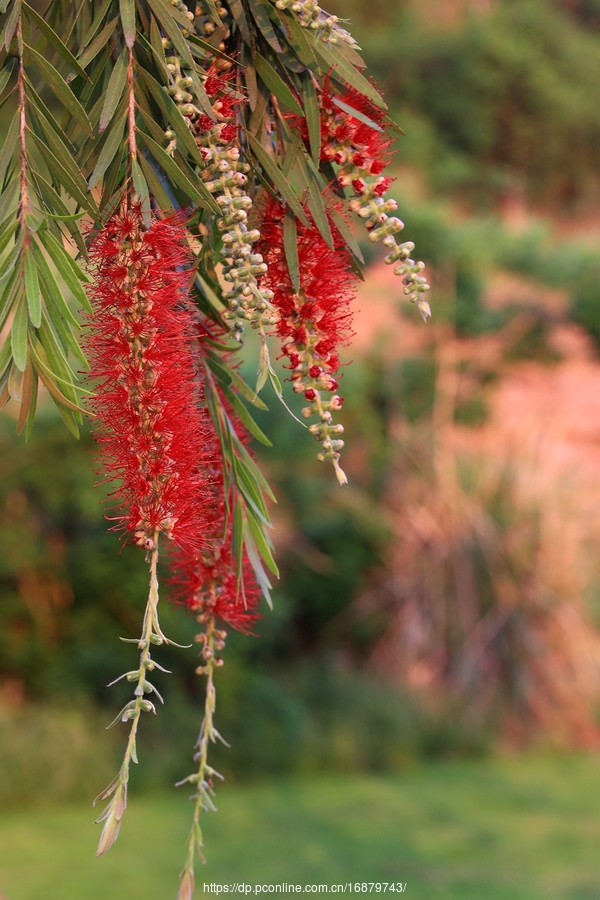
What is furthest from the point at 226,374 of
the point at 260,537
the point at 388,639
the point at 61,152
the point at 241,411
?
the point at 388,639

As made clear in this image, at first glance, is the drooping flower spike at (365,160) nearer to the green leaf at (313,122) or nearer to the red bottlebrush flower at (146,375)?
the green leaf at (313,122)

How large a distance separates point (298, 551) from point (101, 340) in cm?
581

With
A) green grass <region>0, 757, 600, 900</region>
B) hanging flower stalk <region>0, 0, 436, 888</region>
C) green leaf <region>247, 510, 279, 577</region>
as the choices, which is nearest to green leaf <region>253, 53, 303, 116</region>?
hanging flower stalk <region>0, 0, 436, 888</region>

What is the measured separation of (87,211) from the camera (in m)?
0.76

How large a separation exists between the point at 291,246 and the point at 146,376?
0.66 feet

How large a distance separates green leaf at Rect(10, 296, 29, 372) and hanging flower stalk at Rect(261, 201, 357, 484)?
0.20 meters

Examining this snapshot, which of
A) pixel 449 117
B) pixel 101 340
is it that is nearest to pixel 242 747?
pixel 101 340

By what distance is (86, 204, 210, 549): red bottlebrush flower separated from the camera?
2.31 ft

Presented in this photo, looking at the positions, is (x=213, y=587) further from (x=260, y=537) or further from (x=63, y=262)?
(x=63, y=262)

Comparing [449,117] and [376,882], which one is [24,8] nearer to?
[376,882]

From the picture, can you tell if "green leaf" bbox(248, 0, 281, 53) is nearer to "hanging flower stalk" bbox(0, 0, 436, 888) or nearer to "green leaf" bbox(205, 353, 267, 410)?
"hanging flower stalk" bbox(0, 0, 436, 888)

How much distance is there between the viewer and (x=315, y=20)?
812 millimetres

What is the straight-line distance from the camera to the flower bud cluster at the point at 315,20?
0.80 meters

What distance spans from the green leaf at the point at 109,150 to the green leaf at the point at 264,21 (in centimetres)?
16
